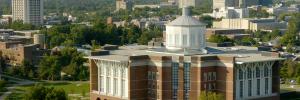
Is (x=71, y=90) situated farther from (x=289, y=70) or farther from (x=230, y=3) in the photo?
(x=230, y=3)

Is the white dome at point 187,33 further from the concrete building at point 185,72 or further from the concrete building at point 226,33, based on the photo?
the concrete building at point 226,33

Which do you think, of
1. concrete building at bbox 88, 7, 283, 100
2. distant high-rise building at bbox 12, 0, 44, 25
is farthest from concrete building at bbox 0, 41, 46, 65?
distant high-rise building at bbox 12, 0, 44, 25

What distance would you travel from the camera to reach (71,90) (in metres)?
49.1

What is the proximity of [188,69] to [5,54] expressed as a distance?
33356mm

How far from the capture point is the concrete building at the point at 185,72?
38281 millimetres

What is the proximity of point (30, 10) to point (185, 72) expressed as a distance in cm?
8827

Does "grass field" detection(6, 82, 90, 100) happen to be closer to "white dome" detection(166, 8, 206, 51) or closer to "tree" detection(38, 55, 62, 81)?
"tree" detection(38, 55, 62, 81)

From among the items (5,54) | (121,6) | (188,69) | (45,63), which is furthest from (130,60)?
(121,6)

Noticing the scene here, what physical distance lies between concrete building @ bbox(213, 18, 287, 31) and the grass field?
6234 cm

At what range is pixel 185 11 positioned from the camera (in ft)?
136

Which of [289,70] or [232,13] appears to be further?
[232,13]

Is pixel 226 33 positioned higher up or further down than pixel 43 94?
higher up

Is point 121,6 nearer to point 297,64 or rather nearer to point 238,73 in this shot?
point 297,64

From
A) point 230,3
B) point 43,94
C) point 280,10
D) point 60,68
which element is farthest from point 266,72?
point 230,3
